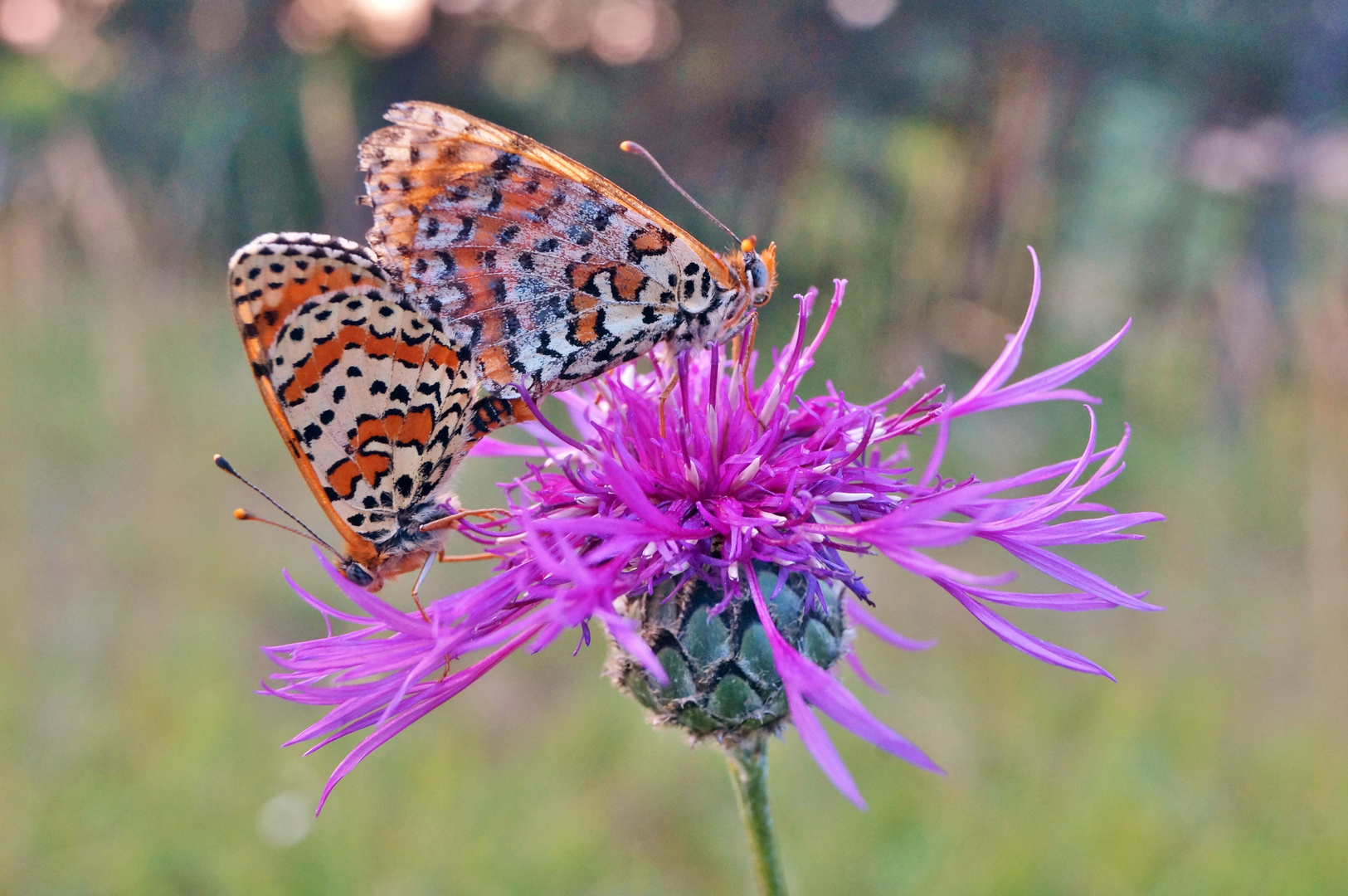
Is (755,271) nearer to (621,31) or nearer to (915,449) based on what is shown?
(915,449)

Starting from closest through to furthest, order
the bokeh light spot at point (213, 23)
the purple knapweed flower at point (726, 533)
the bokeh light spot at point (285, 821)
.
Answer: the purple knapweed flower at point (726, 533) < the bokeh light spot at point (285, 821) < the bokeh light spot at point (213, 23)

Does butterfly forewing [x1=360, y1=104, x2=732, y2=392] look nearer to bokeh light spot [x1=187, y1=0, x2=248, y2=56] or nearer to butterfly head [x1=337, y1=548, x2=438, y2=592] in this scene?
butterfly head [x1=337, y1=548, x2=438, y2=592]

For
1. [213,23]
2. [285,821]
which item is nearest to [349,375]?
[285,821]

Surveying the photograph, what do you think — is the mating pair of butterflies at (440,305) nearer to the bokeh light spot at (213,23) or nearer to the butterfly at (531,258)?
the butterfly at (531,258)

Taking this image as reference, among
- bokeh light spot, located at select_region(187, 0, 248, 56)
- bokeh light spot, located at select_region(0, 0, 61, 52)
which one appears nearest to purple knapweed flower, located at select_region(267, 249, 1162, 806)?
bokeh light spot, located at select_region(187, 0, 248, 56)

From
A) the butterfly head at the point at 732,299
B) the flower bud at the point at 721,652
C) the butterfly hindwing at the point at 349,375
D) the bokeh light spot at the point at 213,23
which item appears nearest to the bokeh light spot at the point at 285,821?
the butterfly hindwing at the point at 349,375

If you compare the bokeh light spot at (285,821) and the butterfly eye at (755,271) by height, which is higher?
the butterfly eye at (755,271)
